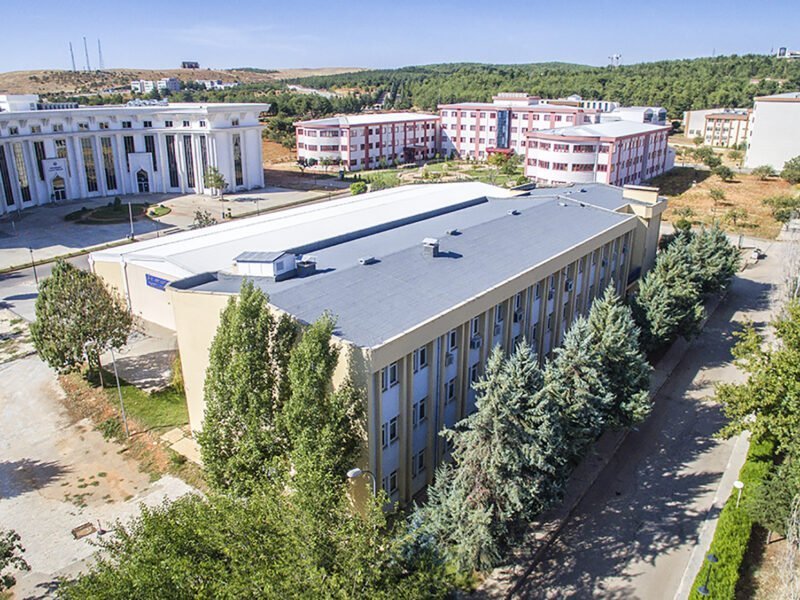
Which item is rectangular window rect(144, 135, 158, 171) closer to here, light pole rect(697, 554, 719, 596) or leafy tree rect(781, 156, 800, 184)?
light pole rect(697, 554, 719, 596)

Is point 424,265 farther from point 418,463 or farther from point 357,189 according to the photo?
point 357,189

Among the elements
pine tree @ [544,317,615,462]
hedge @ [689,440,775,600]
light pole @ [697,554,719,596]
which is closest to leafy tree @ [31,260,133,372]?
pine tree @ [544,317,615,462]

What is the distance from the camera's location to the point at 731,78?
148250mm

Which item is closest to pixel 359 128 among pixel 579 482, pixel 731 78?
pixel 579 482

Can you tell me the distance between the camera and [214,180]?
67.2 metres

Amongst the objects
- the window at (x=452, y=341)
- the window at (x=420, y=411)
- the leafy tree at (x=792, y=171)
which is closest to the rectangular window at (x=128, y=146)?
the window at (x=452, y=341)

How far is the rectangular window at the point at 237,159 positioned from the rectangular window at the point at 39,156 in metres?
19.3

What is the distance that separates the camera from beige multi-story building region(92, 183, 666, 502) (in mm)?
19938

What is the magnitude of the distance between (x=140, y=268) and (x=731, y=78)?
511 feet

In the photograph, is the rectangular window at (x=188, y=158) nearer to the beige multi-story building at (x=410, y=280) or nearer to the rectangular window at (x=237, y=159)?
the rectangular window at (x=237, y=159)

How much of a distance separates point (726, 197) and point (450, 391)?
2418 inches

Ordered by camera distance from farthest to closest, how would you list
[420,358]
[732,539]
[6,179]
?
[6,179] → [420,358] → [732,539]

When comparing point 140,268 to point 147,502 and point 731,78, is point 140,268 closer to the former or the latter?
point 147,502

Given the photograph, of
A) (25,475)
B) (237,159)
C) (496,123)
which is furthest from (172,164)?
(25,475)
